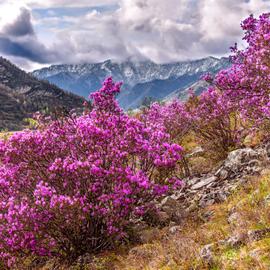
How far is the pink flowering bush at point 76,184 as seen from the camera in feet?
31.4

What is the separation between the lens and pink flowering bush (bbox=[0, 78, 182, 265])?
9570mm

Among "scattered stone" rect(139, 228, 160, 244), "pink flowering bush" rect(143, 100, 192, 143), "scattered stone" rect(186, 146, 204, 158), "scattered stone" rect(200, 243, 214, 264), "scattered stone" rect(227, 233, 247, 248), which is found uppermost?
"pink flowering bush" rect(143, 100, 192, 143)

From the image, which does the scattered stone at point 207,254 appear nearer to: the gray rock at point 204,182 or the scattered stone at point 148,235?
the scattered stone at point 148,235

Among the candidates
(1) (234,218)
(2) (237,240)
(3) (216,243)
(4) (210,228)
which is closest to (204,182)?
(4) (210,228)

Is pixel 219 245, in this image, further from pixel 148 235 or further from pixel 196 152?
pixel 196 152

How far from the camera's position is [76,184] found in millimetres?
10062

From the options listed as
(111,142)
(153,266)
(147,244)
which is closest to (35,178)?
(111,142)

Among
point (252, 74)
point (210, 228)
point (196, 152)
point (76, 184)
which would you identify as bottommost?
point (210, 228)

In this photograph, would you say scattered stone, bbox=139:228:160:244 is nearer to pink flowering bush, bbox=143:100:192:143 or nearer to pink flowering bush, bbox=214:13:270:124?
pink flowering bush, bbox=214:13:270:124

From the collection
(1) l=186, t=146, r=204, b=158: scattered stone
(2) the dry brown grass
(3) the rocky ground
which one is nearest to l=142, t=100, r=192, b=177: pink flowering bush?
(1) l=186, t=146, r=204, b=158: scattered stone

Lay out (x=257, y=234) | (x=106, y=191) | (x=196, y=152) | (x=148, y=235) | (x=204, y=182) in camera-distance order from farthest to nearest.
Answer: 1. (x=196, y=152)
2. (x=204, y=182)
3. (x=148, y=235)
4. (x=106, y=191)
5. (x=257, y=234)

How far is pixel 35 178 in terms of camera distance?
11.2 m

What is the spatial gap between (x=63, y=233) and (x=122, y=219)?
156cm

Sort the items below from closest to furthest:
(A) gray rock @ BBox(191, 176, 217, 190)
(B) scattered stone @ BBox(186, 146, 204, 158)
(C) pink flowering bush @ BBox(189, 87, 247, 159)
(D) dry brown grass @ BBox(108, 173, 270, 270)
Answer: (D) dry brown grass @ BBox(108, 173, 270, 270) → (A) gray rock @ BBox(191, 176, 217, 190) → (C) pink flowering bush @ BBox(189, 87, 247, 159) → (B) scattered stone @ BBox(186, 146, 204, 158)
